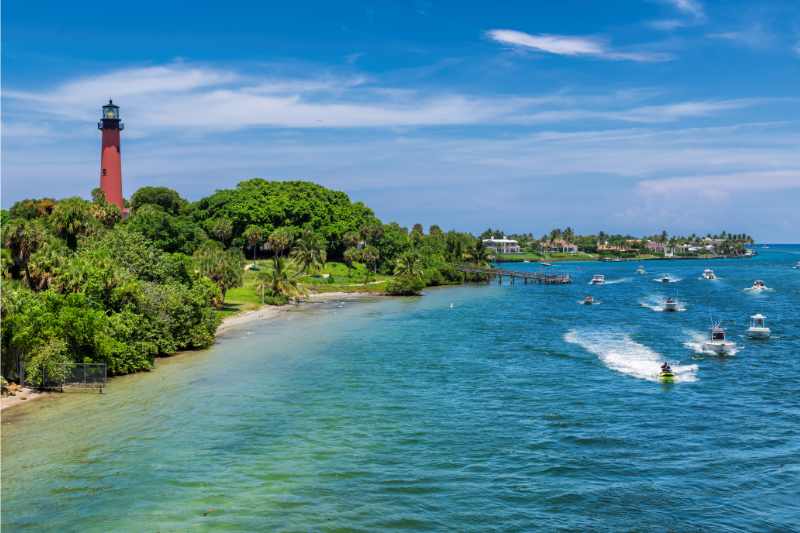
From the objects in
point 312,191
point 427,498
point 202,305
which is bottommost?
point 427,498

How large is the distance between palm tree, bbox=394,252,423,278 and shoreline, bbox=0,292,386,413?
13505 millimetres

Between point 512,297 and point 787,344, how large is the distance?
68.2 metres

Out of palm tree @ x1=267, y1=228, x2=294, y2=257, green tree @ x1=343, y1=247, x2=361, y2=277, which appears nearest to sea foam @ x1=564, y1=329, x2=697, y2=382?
palm tree @ x1=267, y1=228, x2=294, y2=257

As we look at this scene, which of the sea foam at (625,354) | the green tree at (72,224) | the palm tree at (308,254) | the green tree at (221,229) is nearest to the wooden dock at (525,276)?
the palm tree at (308,254)

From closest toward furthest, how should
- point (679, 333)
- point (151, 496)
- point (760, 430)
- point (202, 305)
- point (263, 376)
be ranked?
point (151, 496), point (760, 430), point (263, 376), point (202, 305), point (679, 333)

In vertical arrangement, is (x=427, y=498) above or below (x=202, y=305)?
below

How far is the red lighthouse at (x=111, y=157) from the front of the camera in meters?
134

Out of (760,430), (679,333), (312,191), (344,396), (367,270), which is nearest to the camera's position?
(760,430)

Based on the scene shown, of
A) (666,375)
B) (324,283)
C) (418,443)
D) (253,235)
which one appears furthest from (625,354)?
(253,235)

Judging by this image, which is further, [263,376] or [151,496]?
[263,376]

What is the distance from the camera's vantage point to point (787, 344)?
245 feet

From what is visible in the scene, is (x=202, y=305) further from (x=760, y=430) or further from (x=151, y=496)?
(x=760, y=430)

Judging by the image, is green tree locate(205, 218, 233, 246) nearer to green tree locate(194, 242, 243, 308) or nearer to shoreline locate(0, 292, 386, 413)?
shoreline locate(0, 292, 386, 413)

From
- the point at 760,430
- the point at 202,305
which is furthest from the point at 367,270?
the point at 760,430
